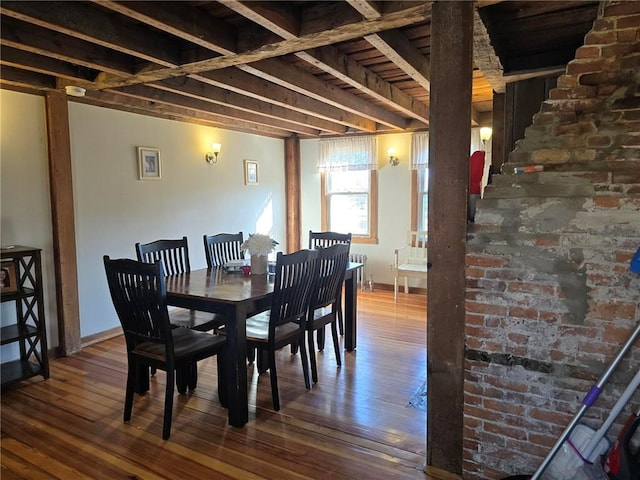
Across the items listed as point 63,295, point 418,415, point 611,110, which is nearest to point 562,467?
point 418,415

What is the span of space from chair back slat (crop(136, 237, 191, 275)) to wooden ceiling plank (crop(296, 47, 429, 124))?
180 centimetres

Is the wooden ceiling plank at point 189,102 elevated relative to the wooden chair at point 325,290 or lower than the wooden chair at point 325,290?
elevated

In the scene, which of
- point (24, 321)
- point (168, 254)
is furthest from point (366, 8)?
point (24, 321)

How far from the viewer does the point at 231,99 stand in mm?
4113

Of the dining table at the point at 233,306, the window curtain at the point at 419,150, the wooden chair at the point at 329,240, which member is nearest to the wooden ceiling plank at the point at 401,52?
the wooden chair at the point at 329,240

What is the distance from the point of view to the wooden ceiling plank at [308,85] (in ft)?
10.3

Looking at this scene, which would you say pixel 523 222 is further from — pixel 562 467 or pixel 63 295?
pixel 63 295

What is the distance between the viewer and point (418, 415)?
2.74 meters

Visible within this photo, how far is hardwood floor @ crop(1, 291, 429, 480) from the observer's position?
2.25 meters

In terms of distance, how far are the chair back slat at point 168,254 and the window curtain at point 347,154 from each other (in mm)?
3167

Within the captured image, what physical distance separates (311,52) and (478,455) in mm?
2439

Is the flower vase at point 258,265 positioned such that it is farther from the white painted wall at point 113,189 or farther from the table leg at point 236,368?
the white painted wall at point 113,189

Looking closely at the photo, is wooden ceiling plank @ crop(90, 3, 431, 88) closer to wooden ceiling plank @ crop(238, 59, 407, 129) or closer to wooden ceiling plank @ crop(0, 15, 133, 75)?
wooden ceiling plank @ crop(0, 15, 133, 75)

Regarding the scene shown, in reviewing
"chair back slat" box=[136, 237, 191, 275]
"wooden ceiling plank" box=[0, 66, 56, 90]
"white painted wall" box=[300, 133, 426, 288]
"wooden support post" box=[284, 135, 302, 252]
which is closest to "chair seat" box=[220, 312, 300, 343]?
"chair back slat" box=[136, 237, 191, 275]
